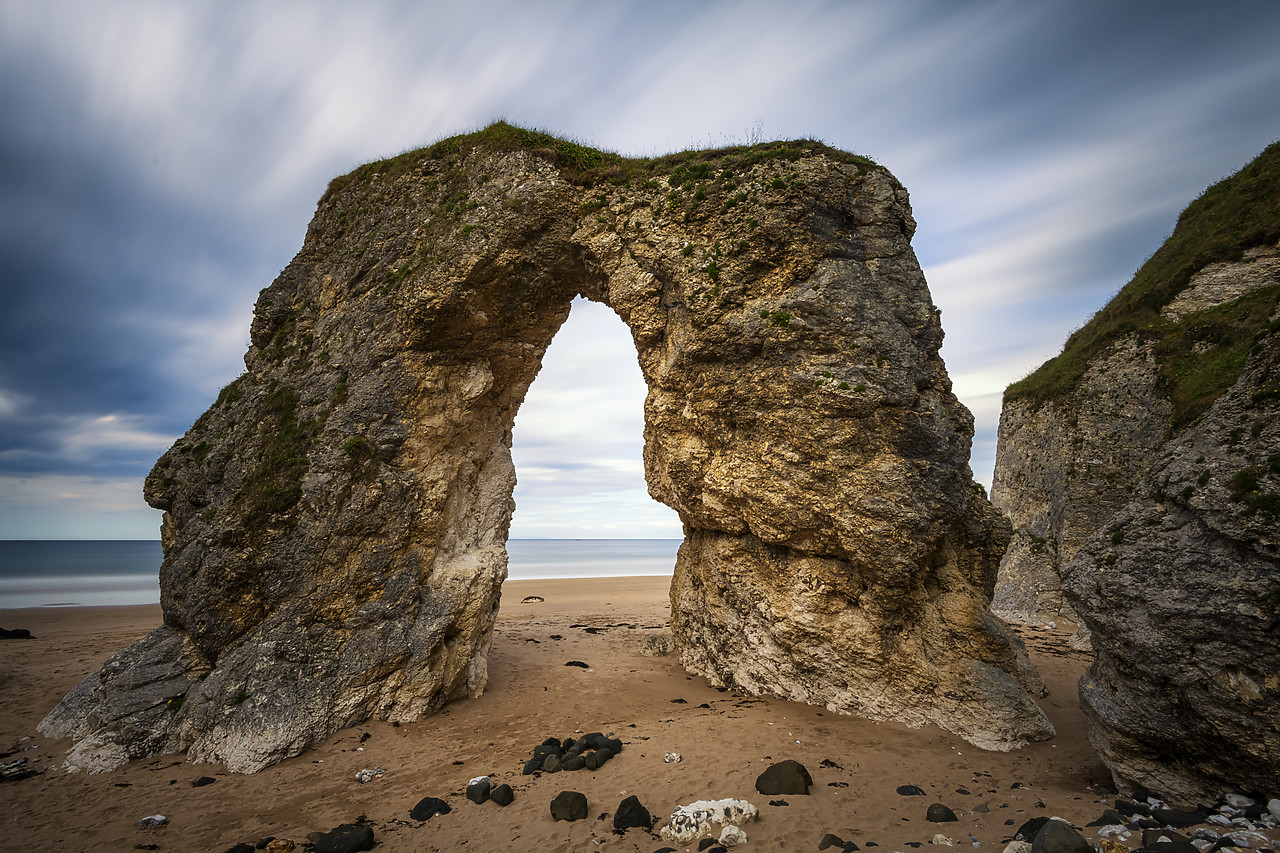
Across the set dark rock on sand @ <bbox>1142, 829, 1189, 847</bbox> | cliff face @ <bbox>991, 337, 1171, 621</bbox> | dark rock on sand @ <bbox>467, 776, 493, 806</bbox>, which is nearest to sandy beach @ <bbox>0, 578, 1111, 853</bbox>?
dark rock on sand @ <bbox>467, 776, 493, 806</bbox>

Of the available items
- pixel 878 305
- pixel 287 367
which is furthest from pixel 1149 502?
pixel 287 367

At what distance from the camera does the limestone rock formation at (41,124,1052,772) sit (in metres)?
8.99

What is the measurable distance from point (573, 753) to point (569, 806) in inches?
63.9

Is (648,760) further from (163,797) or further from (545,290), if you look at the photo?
(545,290)

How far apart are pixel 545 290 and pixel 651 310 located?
2.31 m

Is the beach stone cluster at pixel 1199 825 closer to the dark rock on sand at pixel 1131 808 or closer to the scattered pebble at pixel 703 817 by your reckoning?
the dark rock on sand at pixel 1131 808

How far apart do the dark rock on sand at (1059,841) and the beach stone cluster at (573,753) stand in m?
4.98

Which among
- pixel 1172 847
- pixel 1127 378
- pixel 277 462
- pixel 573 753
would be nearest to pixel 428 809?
pixel 573 753

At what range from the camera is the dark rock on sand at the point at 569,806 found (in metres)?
6.52

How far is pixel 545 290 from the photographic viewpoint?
38.3 feet

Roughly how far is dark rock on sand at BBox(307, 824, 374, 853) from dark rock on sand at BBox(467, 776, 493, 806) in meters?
1.16

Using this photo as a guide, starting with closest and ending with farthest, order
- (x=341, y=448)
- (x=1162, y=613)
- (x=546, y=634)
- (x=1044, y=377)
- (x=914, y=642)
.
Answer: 1. (x=1162, y=613)
2. (x=914, y=642)
3. (x=341, y=448)
4. (x=546, y=634)
5. (x=1044, y=377)

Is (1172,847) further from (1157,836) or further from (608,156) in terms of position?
(608,156)

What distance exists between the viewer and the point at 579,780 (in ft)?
24.6
